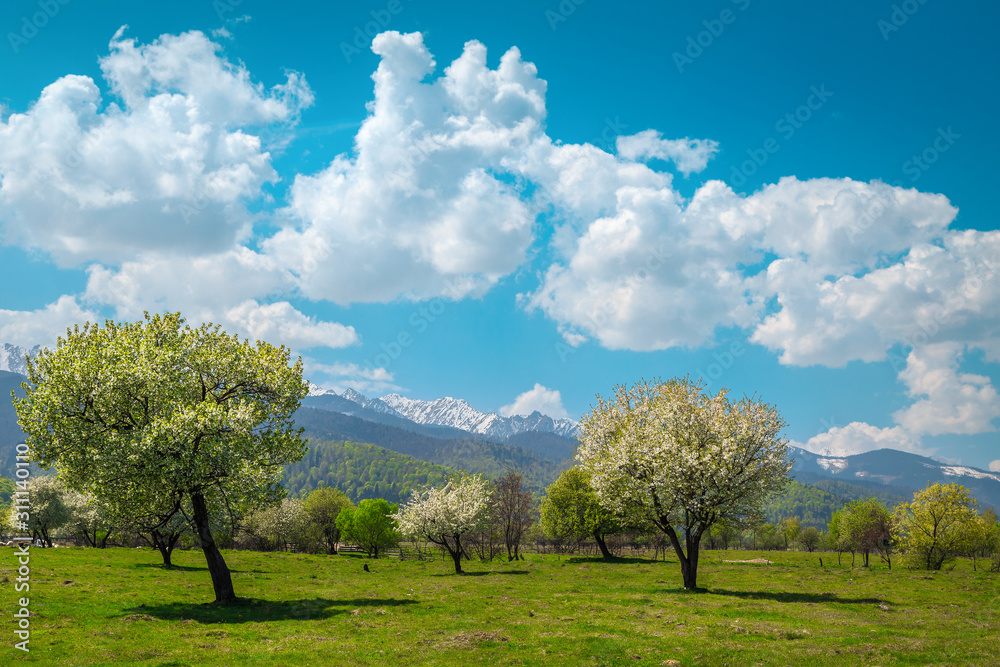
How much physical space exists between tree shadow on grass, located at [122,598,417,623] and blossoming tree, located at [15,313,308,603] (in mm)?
2023

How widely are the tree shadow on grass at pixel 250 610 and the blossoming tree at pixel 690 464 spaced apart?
19.4 m

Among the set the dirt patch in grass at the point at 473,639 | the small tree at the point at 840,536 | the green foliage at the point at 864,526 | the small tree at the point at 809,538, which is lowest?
the small tree at the point at 809,538

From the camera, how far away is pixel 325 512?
14688 cm

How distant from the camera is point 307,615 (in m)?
30.6

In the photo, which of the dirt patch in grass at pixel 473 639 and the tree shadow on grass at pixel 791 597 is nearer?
the dirt patch in grass at pixel 473 639

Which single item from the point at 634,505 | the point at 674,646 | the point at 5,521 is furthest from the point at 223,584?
the point at 5,521

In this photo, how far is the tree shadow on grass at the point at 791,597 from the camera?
122ft

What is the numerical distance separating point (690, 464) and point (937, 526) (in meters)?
52.3

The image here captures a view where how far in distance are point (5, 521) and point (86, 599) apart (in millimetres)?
106797

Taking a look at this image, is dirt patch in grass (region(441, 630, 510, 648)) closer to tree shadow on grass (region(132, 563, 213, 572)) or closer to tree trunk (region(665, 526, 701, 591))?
tree trunk (region(665, 526, 701, 591))

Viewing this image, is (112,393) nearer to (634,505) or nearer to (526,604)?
(526,604)

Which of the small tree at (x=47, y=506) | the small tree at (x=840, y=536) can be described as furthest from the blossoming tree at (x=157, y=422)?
the small tree at (x=840, y=536)

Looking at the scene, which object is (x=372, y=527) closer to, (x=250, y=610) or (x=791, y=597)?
(x=250, y=610)

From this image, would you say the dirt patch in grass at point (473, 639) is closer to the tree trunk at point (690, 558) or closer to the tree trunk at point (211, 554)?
the tree trunk at point (211, 554)
